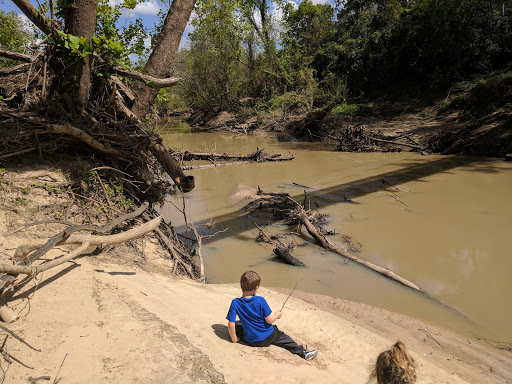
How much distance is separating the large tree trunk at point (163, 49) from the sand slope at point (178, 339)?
3.28 metres

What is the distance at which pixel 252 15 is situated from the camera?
30000 mm

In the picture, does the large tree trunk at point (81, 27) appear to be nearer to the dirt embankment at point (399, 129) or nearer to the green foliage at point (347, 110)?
the dirt embankment at point (399, 129)

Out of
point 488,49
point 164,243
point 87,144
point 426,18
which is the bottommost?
point 164,243

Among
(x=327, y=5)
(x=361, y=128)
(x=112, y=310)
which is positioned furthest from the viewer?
(x=327, y=5)

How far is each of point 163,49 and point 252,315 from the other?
513 cm

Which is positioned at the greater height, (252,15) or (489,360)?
(252,15)

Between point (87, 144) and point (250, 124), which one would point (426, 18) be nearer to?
point (250, 124)

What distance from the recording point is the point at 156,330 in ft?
9.84

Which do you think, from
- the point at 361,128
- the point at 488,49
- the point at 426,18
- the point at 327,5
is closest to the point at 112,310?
the point at 361,128

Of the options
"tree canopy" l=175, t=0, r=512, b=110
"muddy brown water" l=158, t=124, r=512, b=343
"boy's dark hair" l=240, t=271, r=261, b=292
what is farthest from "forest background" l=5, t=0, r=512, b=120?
"boy's dark hair" l=240, t=271, r=261, b=292

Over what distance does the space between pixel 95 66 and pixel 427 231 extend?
6.98 meters

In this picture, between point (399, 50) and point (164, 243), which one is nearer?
point (164, 243)

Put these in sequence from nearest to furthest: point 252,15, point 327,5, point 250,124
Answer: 1. point 250,124
2. point 252,15
3. point 327,5

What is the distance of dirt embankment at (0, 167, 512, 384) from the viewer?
2.59 meters
